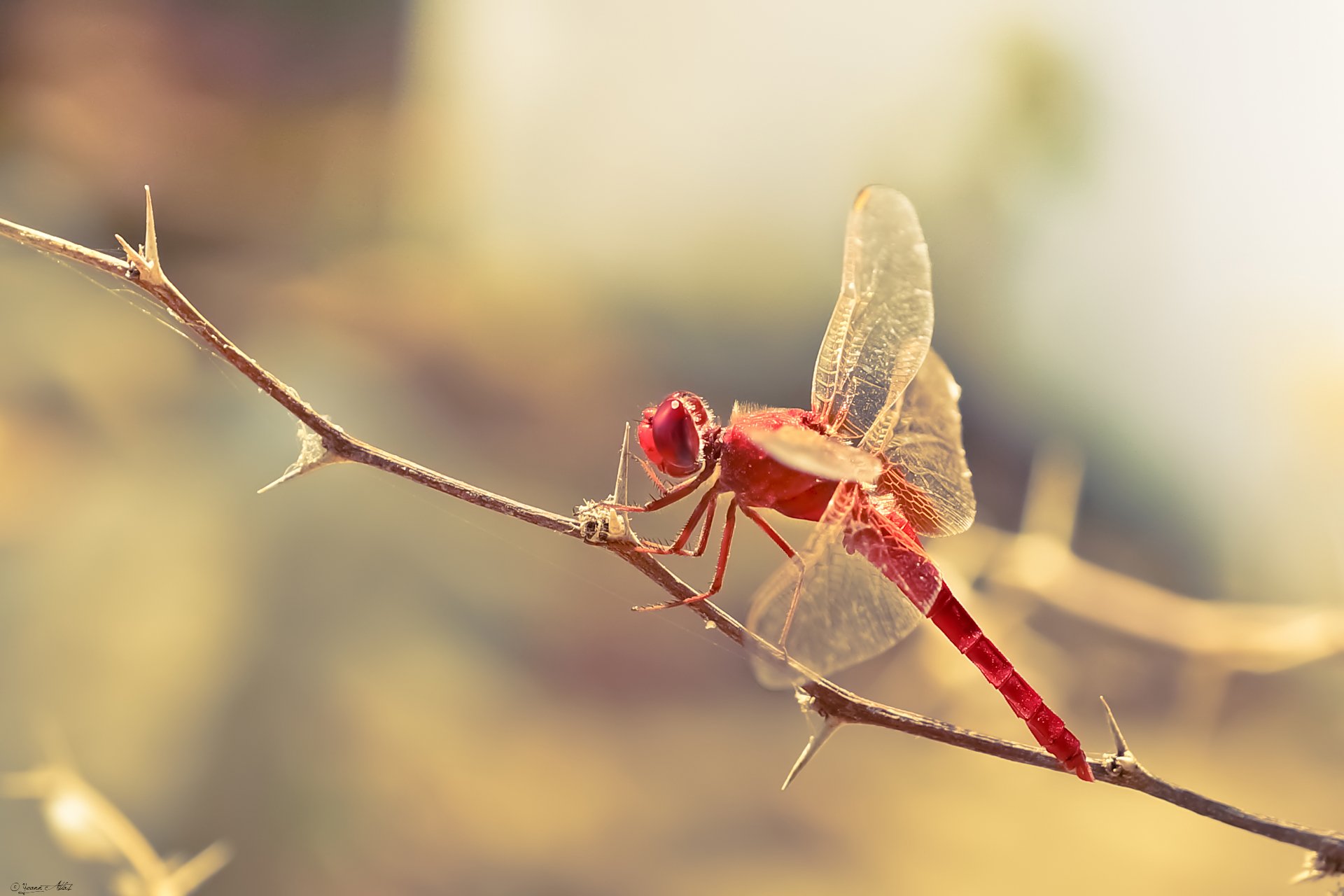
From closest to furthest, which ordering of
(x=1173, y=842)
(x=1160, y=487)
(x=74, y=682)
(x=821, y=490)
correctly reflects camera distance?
1. (x=821, y=490)
2. (x=74, y=682)
3. (x=1173, y=842)
4. (x=1160, y=487)

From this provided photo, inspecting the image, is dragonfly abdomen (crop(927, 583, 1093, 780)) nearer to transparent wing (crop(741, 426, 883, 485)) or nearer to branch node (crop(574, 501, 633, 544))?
transparent wing (crop(741, 426, 883, 485))

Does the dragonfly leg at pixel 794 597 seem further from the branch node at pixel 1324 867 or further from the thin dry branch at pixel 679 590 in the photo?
the branch node at pixel 1324 867

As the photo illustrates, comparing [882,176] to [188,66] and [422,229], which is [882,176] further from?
[188,66]

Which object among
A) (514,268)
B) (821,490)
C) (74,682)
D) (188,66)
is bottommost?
(74,682)

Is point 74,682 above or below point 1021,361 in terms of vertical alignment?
below

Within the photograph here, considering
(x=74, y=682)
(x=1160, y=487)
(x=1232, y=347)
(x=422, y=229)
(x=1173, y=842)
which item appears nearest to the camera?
(x=74, y=682)

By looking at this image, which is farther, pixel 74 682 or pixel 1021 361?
pixel 1021 361

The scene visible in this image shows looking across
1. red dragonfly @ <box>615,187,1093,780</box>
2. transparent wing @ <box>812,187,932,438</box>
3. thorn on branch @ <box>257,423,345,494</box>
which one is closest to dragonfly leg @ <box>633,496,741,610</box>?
red dragonfly @ <box>615,187,1093,780</box>

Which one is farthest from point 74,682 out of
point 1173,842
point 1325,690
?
point 1325,690
